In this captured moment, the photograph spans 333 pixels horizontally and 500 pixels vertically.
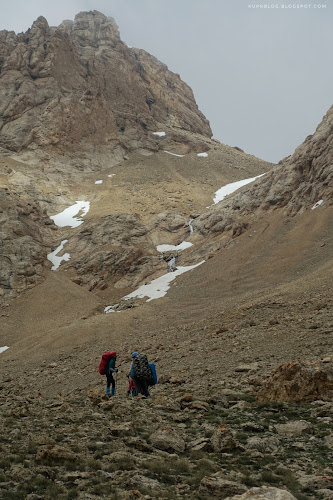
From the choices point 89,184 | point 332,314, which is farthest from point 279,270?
point 89,184

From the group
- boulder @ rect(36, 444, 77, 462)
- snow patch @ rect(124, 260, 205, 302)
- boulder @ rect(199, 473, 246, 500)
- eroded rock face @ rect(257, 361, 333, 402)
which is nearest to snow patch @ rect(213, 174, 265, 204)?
snow patch @ rect(124, 260, 205, 302)

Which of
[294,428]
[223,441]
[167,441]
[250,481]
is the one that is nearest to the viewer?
[250,481]

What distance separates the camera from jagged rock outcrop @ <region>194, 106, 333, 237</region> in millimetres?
Answer: 43625

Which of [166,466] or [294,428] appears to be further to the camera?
[294,428]

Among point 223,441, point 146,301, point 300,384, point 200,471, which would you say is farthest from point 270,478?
point 146,301

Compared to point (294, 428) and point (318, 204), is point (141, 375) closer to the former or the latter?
point (294, 428)

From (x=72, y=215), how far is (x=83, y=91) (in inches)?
1714

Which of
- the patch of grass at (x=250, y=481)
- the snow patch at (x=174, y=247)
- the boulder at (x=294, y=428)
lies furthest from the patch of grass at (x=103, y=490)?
the snow patch at (x=174, y=247)

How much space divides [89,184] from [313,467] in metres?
71.7

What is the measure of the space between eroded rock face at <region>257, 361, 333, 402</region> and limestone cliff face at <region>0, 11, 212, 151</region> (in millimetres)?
76260

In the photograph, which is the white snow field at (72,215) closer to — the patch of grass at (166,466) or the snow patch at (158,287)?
the snow patch at (158,287)

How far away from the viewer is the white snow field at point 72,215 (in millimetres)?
59969

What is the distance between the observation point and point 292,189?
154 feet

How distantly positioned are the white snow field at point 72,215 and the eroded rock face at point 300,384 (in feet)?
169
